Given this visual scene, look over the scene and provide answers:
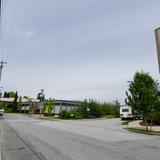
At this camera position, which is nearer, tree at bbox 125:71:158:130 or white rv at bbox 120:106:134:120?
tree at bbox 125:71:158:130

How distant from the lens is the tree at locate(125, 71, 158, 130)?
1009 inches

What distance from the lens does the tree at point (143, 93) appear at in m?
25.6

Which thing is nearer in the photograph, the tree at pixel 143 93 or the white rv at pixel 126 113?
the tree at pixel 143 93

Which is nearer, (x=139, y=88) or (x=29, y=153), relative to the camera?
(x=29, y=153)

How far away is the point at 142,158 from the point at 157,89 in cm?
1739

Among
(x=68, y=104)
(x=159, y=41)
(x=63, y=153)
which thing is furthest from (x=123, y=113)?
(x=68, y=104)

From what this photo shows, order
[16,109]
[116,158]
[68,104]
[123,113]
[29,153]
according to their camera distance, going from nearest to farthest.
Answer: [116,158]
[29,153]
[123,113]
[68,104]
[16,109]

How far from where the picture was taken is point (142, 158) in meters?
11.0

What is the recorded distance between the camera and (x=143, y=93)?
25.6 meters

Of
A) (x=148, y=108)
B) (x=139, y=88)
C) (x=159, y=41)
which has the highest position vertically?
(x=159, y=41)

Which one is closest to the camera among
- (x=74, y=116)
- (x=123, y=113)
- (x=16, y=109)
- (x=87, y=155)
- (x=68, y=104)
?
(x=87, y=155)

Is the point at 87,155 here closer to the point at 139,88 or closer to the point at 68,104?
the point at 139,88

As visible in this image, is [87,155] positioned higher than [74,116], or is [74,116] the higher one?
[74,116]

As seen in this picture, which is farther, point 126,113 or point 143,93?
point 126,113
